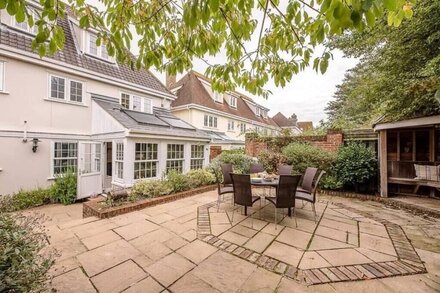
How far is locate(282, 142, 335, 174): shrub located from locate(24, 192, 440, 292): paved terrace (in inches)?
108

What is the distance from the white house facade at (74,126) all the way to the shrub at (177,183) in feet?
5.89

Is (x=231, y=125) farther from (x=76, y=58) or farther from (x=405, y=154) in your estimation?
(x=405, y=154)

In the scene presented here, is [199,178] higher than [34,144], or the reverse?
[34,144]

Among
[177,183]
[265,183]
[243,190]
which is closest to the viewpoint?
[243,190]

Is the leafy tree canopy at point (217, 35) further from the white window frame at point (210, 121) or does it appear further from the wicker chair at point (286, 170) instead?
the white window frame at point (210, 121)

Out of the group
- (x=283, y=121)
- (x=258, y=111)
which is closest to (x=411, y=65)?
(x=258, y=111)

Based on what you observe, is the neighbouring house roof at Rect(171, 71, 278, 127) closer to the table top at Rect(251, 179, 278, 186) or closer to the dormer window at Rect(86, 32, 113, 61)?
the dormer window at Rect(86, 32, 113, 61)

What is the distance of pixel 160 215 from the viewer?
498 centimetres

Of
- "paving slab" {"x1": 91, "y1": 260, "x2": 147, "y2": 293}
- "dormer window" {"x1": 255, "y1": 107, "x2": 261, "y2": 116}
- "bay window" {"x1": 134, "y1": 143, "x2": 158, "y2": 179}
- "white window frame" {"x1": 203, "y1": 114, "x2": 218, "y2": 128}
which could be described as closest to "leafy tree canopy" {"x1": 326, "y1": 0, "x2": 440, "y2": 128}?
"paving slab" {"x1": 91, "y1": 260, "x2": 147, "y2": 293}

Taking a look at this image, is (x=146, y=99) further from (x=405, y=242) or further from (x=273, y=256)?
(x=405, y=242)

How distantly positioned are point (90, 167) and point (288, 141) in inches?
347

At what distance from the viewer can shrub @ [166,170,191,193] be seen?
6.90 meters

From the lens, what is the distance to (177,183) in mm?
7059

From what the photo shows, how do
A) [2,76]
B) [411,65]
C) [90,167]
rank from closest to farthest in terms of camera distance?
[411,65] < [2,76] < [90,167]
